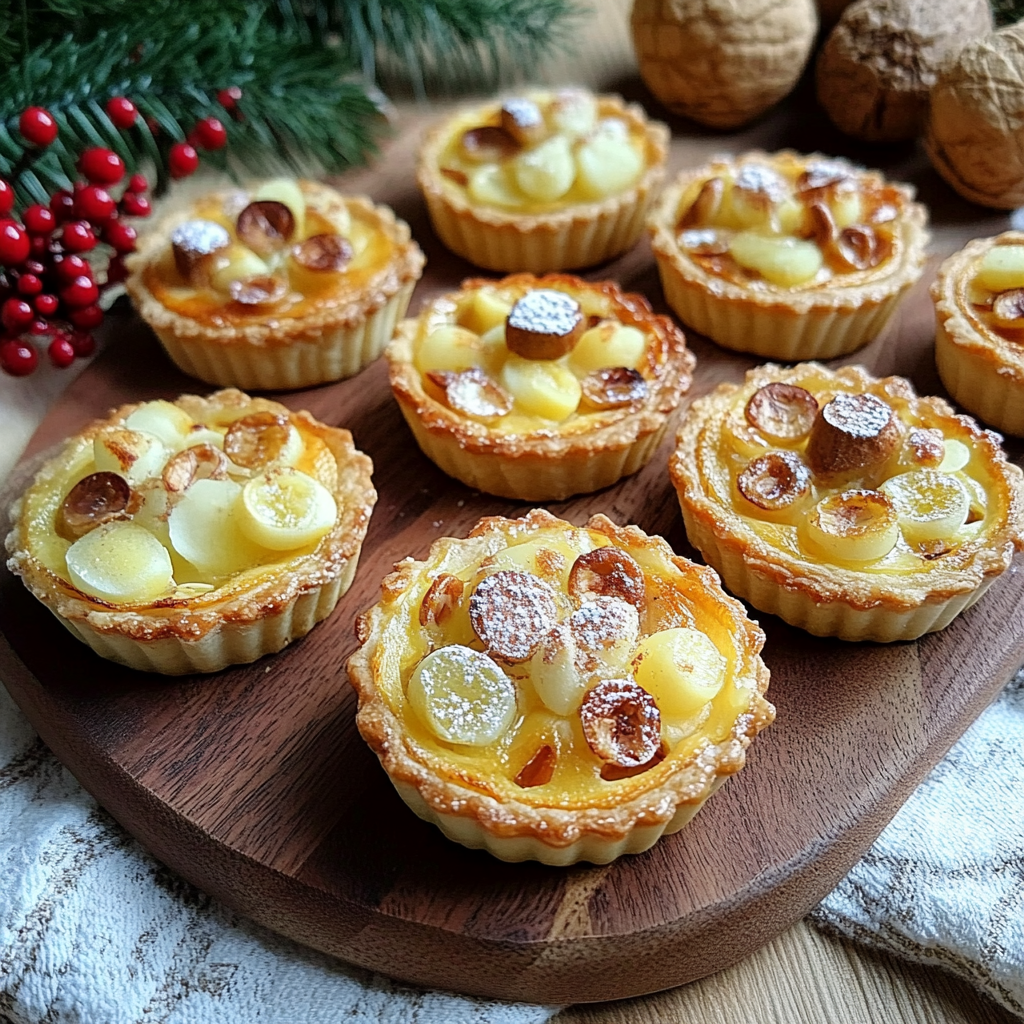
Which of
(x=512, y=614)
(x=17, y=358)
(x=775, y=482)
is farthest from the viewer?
(x=17, y=358)

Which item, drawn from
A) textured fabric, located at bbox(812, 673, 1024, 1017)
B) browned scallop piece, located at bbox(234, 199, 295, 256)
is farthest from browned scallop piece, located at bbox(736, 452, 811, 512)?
browned scallop piece, located at bbox(234, 199, 295, 256)

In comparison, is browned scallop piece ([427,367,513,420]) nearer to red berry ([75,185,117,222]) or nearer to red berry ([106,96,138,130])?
red berry ([75,185,117,222])

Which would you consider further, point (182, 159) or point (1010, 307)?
point (182, 159)

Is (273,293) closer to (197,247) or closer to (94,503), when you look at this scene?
(197,247)

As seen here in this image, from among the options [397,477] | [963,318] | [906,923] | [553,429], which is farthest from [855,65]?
[906,923]

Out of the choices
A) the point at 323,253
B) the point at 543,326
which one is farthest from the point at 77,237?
the point at 543,326

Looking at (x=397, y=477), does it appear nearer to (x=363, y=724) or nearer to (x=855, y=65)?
(x=363, y=724)
